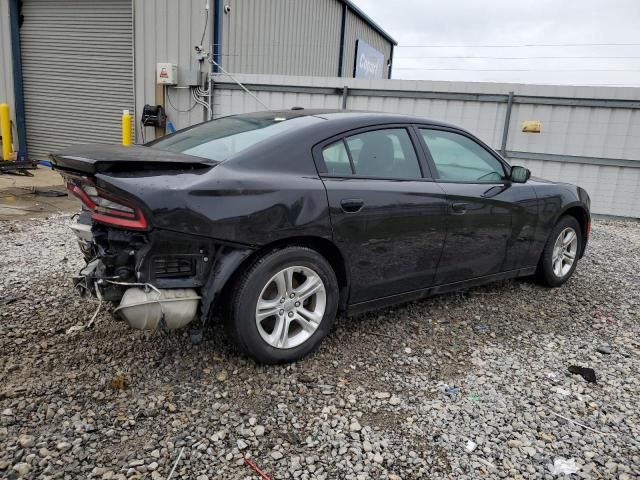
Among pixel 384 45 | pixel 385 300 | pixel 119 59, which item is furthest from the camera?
pixel 384 45

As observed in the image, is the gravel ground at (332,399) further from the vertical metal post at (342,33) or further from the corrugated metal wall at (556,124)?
the vertical metal post at (342,33)

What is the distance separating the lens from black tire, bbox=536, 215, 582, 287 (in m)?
4.51

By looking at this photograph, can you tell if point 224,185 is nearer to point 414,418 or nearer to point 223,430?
point 223,430

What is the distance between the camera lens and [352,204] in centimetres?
302

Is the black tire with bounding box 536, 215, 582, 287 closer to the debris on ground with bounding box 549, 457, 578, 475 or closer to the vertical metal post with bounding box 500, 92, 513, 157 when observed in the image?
the debris on ground with bounding box 549, 457, 578, 475

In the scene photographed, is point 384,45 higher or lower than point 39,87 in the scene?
higher

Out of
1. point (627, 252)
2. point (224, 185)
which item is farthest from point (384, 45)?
point (224, 185)

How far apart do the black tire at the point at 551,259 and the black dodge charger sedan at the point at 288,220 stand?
0.56 meters

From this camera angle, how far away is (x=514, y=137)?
8.52 m

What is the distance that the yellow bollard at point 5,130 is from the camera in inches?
403

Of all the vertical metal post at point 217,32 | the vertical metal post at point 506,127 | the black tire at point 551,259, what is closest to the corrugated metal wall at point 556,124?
the vertical metal post at point 506,127

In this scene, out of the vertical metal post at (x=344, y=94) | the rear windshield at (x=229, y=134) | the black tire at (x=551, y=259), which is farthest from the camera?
the vertical metal post at (x=344, y=94)

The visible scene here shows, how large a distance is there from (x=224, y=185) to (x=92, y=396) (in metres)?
1.27

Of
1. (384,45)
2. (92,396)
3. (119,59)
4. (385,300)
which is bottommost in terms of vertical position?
(92,396)
